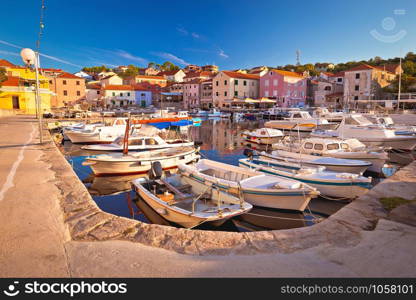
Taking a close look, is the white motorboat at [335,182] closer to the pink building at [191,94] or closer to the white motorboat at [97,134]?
the white motorboat at [97,134]

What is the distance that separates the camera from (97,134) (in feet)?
78.9

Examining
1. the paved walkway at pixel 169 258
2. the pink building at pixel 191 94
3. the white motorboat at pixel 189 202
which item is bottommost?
the white motorboat at pixel 189 202

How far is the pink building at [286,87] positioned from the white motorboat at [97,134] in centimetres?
5192

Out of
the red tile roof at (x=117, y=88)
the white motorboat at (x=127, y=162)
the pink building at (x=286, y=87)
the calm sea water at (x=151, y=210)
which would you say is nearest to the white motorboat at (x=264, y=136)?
the white motorboat at (x=127, y=162)

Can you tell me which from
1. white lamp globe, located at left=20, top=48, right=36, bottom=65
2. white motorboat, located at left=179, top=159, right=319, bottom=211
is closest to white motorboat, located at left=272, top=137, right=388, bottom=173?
white motorboat, located at left=179, top=159, right=319, bottom=211

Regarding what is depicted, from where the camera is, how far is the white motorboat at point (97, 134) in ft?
78.9

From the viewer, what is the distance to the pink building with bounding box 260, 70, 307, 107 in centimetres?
6719

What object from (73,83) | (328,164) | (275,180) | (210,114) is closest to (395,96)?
(210,114)

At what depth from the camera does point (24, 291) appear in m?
3.29

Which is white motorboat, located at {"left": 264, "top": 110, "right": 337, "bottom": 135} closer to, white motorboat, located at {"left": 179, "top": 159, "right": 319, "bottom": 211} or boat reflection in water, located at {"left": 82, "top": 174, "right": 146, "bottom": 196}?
boat reflection in water, located at {"left": 82, "top": 174, "right": 146, "bottom": 196}

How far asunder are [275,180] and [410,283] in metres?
5.99

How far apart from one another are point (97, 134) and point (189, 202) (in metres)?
18.1

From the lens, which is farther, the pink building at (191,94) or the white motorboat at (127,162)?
the pink building at (191,94)

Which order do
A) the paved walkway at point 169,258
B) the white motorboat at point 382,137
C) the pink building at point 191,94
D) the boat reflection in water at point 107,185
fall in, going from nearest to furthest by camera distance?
the paved walkway at point 169,258 → the boat reflection in water at point 107,185 → the white motorboat at point 382,137 → the pink building at point 191,94
